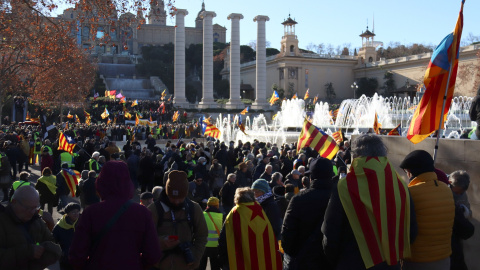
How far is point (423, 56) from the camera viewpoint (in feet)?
220

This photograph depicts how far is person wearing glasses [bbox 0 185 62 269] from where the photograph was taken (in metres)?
4.10

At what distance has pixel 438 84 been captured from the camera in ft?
22.8

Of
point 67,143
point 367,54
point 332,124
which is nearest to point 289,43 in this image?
point 367,54

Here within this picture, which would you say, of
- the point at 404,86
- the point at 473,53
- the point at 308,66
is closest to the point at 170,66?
the point at 308,66

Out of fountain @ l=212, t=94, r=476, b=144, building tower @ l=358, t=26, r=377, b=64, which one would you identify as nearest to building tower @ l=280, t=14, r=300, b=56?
building tower @ l=358, t=26, r=377, b=64

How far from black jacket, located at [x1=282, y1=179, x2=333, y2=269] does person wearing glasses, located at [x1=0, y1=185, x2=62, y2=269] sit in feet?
6.27

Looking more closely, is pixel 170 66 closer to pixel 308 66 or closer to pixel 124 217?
pixel 308 66

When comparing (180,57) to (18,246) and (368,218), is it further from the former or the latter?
(368,218)

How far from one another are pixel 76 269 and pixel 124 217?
0.54 m

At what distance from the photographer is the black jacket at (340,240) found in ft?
12.3

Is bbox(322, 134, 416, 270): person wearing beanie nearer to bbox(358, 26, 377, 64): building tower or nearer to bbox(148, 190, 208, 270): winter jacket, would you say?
bbox(148, 190, 208, 270): winter jacket

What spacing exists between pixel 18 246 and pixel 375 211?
8.92 ft

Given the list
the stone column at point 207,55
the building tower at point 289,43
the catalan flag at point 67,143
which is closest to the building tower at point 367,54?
the building tower at point 289,43

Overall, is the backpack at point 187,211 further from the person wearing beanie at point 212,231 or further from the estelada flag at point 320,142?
the estelada flag at point 320,142
